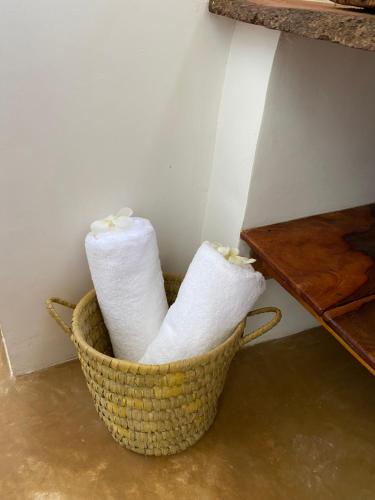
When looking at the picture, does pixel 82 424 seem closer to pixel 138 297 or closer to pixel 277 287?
pixel 138 297

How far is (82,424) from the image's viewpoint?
900mm

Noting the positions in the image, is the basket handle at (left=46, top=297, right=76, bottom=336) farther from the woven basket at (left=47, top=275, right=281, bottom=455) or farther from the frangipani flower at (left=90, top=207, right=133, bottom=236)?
the frangipani flower at (left=90, top=207, right=133, bottom=236)

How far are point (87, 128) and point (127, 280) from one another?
29 centimetres

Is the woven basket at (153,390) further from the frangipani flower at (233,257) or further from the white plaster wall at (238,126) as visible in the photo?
the white plaster wall at (238,126)

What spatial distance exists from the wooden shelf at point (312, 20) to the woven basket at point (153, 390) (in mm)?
487

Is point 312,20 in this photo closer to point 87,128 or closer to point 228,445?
point 87,128

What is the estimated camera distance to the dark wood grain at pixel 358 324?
0.61 m

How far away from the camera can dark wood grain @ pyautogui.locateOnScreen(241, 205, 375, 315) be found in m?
0.72

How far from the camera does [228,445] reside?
883 mm

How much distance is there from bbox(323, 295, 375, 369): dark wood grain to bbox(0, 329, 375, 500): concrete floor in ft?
1.26

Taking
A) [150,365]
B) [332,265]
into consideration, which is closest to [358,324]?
[332,265]

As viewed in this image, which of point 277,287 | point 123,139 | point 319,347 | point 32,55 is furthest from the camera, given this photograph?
point 319,347

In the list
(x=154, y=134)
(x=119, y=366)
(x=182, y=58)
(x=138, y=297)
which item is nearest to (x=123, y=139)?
(x=154, y=134)

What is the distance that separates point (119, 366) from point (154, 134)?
45cm
